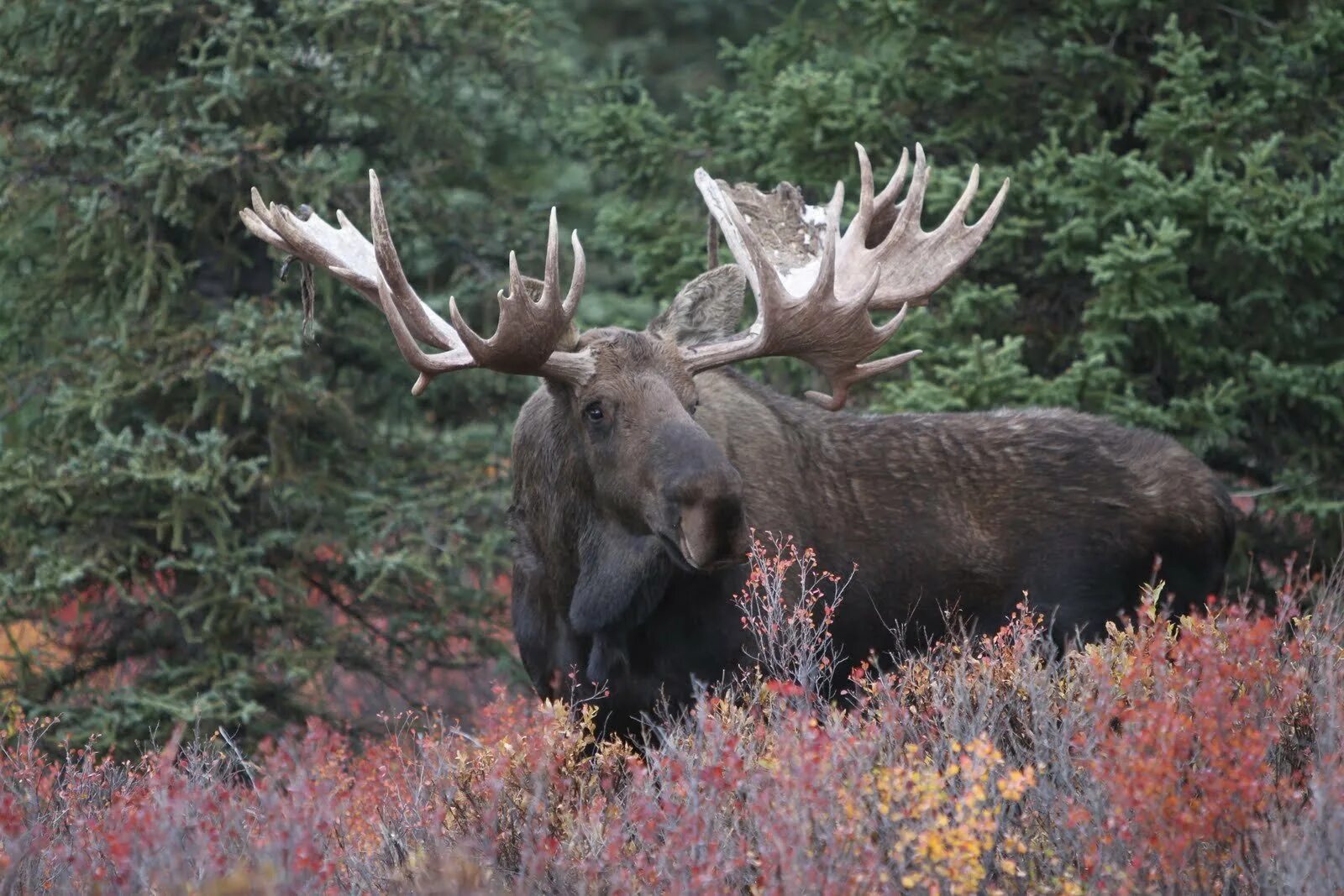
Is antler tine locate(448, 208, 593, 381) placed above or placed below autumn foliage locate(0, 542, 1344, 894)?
above

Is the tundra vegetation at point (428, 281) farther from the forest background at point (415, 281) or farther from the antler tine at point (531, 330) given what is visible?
the antler tine at point (531, 330)

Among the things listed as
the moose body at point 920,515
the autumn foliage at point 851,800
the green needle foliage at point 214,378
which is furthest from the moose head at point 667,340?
the green needle foliage at point 214,378

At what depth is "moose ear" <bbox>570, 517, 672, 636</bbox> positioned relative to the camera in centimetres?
598

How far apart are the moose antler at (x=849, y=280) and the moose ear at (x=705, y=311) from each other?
20 cm

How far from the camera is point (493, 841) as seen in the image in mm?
4344

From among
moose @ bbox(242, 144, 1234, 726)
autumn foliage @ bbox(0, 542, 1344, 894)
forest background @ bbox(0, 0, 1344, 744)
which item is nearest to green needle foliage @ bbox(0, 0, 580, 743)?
forest background @ bbox(0, 0, 1344, 744)

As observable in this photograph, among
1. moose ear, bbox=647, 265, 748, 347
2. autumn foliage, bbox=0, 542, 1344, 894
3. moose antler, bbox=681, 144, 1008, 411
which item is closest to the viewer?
autumn foliage, bbox=0, 542, 1344, 894

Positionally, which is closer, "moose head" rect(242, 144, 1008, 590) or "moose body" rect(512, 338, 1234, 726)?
"moose head" rect(242, 144, 1008, 590)

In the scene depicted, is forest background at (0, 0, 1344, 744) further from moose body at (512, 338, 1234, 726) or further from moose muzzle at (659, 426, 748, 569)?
moose muzzle at (659, 426, 748, 569)

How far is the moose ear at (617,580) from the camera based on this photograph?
5.98 metres

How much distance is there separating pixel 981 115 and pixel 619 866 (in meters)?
5.84

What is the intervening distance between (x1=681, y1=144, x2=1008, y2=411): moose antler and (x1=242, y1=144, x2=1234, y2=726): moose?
0.01m

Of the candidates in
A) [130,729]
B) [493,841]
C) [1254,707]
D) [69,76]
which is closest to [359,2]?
[69,76]

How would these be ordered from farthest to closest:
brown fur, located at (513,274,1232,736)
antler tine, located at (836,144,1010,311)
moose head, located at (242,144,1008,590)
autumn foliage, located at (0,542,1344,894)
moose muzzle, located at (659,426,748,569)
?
antler tine, located at (836,144,1010,311) → brown fur, located at (513,274,1232,736) → moose head, located at (242,144,1008,590) → moose muzzle, located at (659,426,748,569) → autumn foliage, located at (0,542,1344,894)
